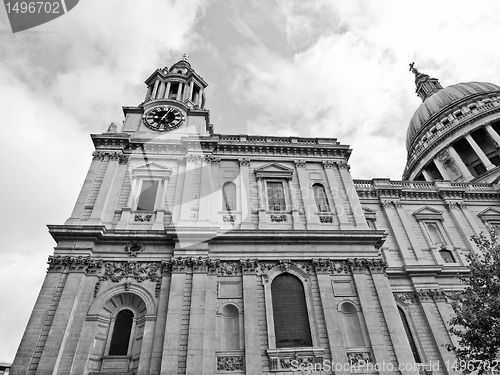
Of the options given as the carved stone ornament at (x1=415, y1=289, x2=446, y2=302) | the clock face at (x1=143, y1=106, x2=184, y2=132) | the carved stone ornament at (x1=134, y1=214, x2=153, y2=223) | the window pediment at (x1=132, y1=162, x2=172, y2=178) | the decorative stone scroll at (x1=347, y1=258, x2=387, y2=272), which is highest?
the clock face at (x1=143, y1=106, x2=184, y2=132)

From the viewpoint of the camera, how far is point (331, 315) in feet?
58.7

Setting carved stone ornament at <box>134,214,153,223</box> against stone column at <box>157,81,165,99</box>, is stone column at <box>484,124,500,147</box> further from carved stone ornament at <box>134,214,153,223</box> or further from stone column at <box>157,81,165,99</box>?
carved stone ornament at <box>134,214,153,223</box>

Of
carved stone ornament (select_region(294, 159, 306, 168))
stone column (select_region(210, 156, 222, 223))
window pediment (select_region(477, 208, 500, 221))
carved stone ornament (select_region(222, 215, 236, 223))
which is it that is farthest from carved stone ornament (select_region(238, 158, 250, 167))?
window pediment (select_region(477, 208, 500, 221))

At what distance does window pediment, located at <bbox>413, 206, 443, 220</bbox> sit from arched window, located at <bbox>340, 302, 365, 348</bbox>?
512 inches

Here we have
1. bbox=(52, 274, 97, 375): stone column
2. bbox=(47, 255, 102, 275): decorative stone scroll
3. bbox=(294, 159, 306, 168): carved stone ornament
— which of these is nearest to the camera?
bbox=(52, 274, 97, 375): stone column

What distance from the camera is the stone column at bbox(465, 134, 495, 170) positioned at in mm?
41506

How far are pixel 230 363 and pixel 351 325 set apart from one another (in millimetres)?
6544

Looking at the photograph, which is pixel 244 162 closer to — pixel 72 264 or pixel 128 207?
pixel 128 207

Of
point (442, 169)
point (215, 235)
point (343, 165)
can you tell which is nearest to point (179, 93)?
point (343, 165)

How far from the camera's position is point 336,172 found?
25.1 metres

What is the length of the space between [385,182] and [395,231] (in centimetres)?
488

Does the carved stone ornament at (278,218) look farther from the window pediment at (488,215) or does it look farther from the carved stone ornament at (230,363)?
the window pediment at (488,215)

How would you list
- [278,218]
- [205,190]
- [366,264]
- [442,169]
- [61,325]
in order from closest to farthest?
1. [61,325]
2. [366,264]
3. [278,218]
4. [205,190]
5. [442,169]

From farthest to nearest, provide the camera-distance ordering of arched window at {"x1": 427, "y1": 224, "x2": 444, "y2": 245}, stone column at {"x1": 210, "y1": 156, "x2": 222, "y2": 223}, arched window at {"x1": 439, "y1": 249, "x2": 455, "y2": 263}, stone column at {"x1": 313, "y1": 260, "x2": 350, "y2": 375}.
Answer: arched window at {"x1": 427, "y1": 224, "x2": 444, "y2": 245}
arched window at {"x1": 439, "y1": 249, "x2": 455, "y2": 263}
stone column at {"x1": 210, "y1": 156, "x2": 222, "y2": 223}
stone column at {"x1": 313, "y1": 260, "x2": 350, "y2": 375}
